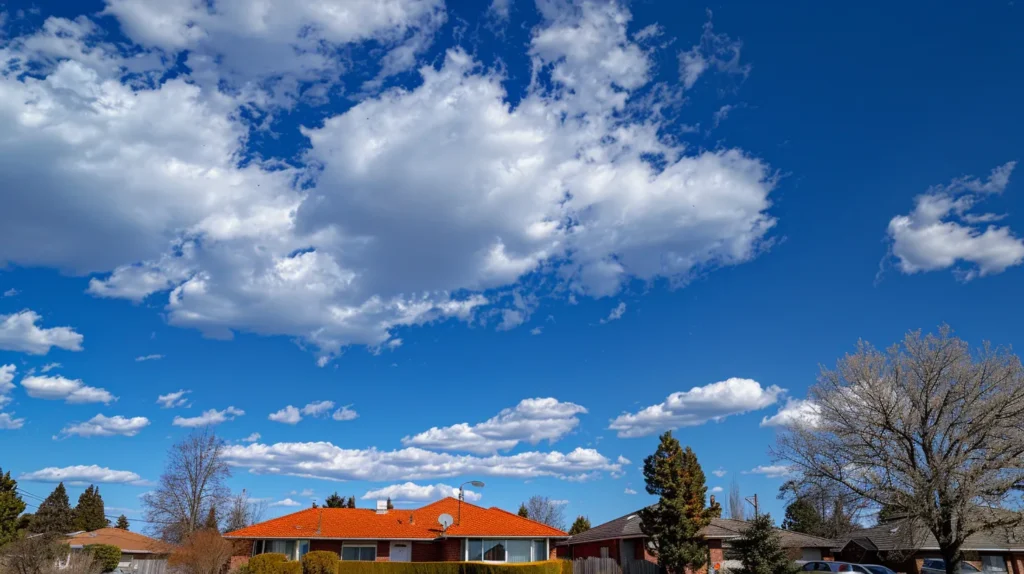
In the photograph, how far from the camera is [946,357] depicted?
1091 inches

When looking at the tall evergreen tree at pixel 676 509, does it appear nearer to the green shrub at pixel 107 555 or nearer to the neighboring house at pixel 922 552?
the neighboring house at pixel 922 552

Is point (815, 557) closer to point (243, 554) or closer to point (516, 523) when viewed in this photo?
point (516, 523)

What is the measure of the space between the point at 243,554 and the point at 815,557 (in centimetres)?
3699

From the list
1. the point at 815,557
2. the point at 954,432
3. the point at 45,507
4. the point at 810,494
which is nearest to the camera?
the point at 954,432

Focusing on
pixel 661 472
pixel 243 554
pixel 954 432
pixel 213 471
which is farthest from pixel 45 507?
pixel 954 432

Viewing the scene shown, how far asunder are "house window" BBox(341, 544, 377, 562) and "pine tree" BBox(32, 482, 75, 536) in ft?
207

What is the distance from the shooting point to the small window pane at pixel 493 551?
126 ft

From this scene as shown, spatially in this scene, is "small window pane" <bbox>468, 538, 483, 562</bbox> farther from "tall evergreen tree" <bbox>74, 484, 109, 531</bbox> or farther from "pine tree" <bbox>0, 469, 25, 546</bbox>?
"tall evergreen tree" <bbox>74, 484, 109, 531</bbox>

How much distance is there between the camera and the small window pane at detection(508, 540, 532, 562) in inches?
1532

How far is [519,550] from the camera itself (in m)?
39.1

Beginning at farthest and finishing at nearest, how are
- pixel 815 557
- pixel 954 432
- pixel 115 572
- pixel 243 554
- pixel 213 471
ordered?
pixel 213 471 < pixel 115 572 < pixel 815 557 < pixel 243 554 < pixel 954 432

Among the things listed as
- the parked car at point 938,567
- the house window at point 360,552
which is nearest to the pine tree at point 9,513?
the house window at point 360,552

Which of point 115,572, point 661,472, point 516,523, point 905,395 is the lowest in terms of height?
point 115,572

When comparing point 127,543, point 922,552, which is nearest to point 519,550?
point 922,552
